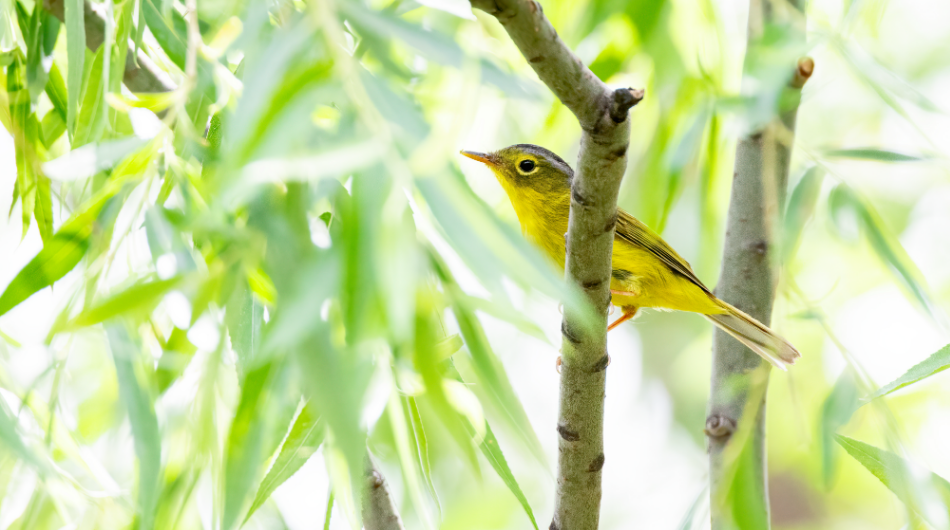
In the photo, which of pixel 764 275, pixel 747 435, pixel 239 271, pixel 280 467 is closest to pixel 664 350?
pixel 764 275

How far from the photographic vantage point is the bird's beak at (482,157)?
134 inches

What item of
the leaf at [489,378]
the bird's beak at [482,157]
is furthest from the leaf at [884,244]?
the bird's beak at [482,157]

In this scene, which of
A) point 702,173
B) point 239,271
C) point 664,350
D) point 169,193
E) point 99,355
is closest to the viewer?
point 239,271

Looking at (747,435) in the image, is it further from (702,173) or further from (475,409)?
(702,173)

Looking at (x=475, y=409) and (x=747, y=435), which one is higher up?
(x=747, y=435)

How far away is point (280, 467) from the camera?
70.4 inches

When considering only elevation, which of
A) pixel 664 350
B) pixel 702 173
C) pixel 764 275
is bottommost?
pixel 764 275

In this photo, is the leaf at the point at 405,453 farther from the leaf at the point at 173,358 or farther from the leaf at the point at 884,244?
the leaf at the point at 884,244

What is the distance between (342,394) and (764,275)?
1.94 m

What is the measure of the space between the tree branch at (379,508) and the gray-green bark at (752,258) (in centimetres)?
93

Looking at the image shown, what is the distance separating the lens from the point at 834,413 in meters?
2.20

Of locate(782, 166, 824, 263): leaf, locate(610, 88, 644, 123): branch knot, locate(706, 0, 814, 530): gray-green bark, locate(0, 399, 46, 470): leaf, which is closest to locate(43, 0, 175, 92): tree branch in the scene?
locate(0, 399, 46, 470): leaf

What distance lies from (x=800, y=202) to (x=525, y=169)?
3.90 feet

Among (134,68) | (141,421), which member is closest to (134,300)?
(141,421)
